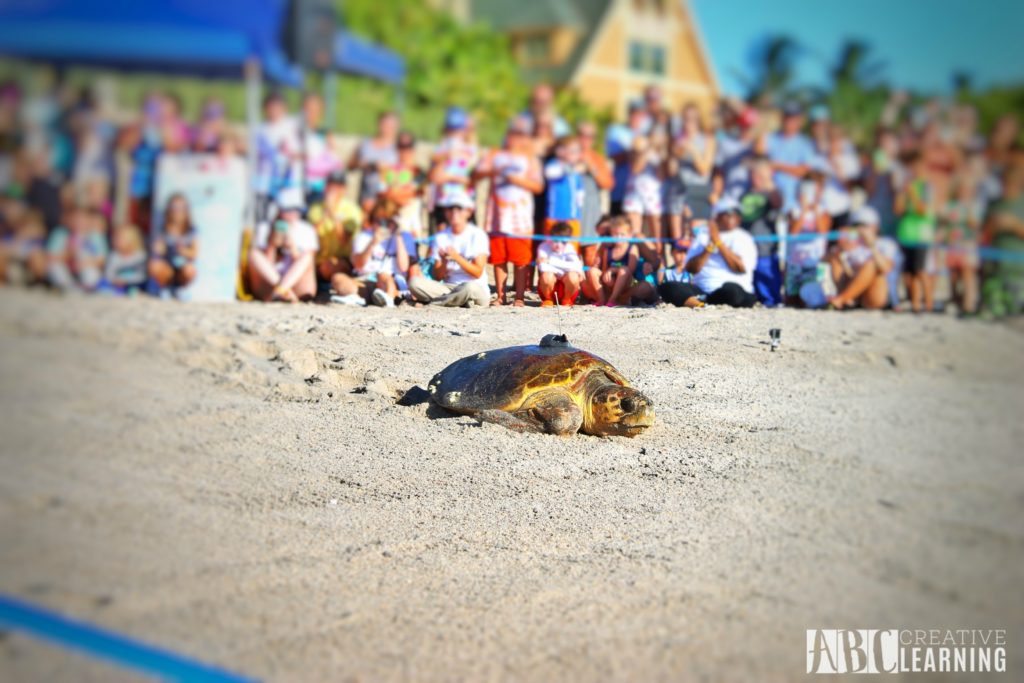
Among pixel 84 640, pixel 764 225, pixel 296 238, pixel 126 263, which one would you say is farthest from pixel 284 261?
pixel 84 640

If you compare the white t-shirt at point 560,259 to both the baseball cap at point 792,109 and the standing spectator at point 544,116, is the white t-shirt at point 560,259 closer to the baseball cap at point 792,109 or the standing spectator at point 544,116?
the standing spectator at point 544,116

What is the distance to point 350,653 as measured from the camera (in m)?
1.76

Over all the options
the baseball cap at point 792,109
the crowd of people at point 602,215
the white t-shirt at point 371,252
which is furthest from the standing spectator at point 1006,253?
the white t-shirt at point 371,252

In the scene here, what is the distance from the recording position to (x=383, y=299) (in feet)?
8.76

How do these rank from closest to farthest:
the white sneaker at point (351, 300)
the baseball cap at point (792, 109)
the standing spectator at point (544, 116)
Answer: the white sneaker at point (351, 300), the baseball cap at point (792, 109), the standing spectator at point (544, 116)

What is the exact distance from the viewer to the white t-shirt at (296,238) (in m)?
2.84

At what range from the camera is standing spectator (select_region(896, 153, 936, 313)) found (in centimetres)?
241

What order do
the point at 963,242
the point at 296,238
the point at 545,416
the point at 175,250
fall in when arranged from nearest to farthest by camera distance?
the point at 963,242, the point at 175,250, the point at 296,238, the point at 545,416

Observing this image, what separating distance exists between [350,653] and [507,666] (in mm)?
335

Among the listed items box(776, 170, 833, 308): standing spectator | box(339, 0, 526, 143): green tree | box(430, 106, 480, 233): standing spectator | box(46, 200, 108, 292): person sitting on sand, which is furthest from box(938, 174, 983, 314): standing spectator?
box(339, 0, 526, 143): green tree

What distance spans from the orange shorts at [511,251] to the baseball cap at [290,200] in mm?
852

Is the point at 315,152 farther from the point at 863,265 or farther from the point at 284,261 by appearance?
the point at 863,265

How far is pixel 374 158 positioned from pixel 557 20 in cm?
172

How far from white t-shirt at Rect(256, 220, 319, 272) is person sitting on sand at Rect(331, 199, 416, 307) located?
6.6 inches
